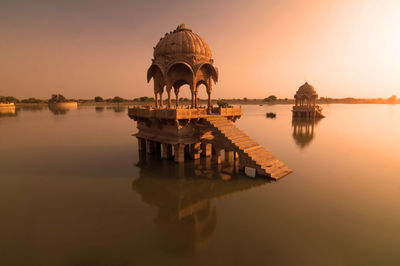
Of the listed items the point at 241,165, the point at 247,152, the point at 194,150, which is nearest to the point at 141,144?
the point at 194,150

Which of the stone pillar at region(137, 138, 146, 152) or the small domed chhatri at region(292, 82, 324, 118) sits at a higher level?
the small domed chhatri at region(292, 82, 324, 118)

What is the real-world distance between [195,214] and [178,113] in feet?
29.3

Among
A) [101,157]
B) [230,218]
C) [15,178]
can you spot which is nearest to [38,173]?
[15,178]

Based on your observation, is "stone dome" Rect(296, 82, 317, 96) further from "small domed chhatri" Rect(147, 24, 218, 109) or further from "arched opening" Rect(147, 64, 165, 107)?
"arched opening" Rect(147, 64, 165, 107)

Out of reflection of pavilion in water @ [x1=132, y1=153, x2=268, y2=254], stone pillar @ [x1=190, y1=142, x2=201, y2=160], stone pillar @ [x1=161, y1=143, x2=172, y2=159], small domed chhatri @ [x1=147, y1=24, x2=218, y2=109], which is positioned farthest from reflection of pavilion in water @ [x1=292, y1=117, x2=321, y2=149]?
stone pillar @ [x1=161, y1=143, x2=172, y2=159]

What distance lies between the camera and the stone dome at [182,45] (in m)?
18.7

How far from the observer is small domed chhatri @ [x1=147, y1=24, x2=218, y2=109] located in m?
18.7

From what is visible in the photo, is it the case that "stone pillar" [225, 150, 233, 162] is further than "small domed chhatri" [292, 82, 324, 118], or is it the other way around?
"small domed chhatri" [292, 82, 324, 118]

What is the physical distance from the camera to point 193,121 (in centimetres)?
1844

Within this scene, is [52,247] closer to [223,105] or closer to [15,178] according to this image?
[15,178]

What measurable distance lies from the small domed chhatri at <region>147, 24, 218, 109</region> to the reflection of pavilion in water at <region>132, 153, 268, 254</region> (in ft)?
23.0

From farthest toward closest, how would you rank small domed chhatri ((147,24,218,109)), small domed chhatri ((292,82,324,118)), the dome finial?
small domed chhatri ((292,82,324,118))
the dome finial
small domed chhatri ((147,24,218,109))

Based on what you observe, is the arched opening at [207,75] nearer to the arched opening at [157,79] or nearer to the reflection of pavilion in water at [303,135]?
the arched opening at [157,79]

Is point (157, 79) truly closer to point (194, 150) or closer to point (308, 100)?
point (194, 150)
